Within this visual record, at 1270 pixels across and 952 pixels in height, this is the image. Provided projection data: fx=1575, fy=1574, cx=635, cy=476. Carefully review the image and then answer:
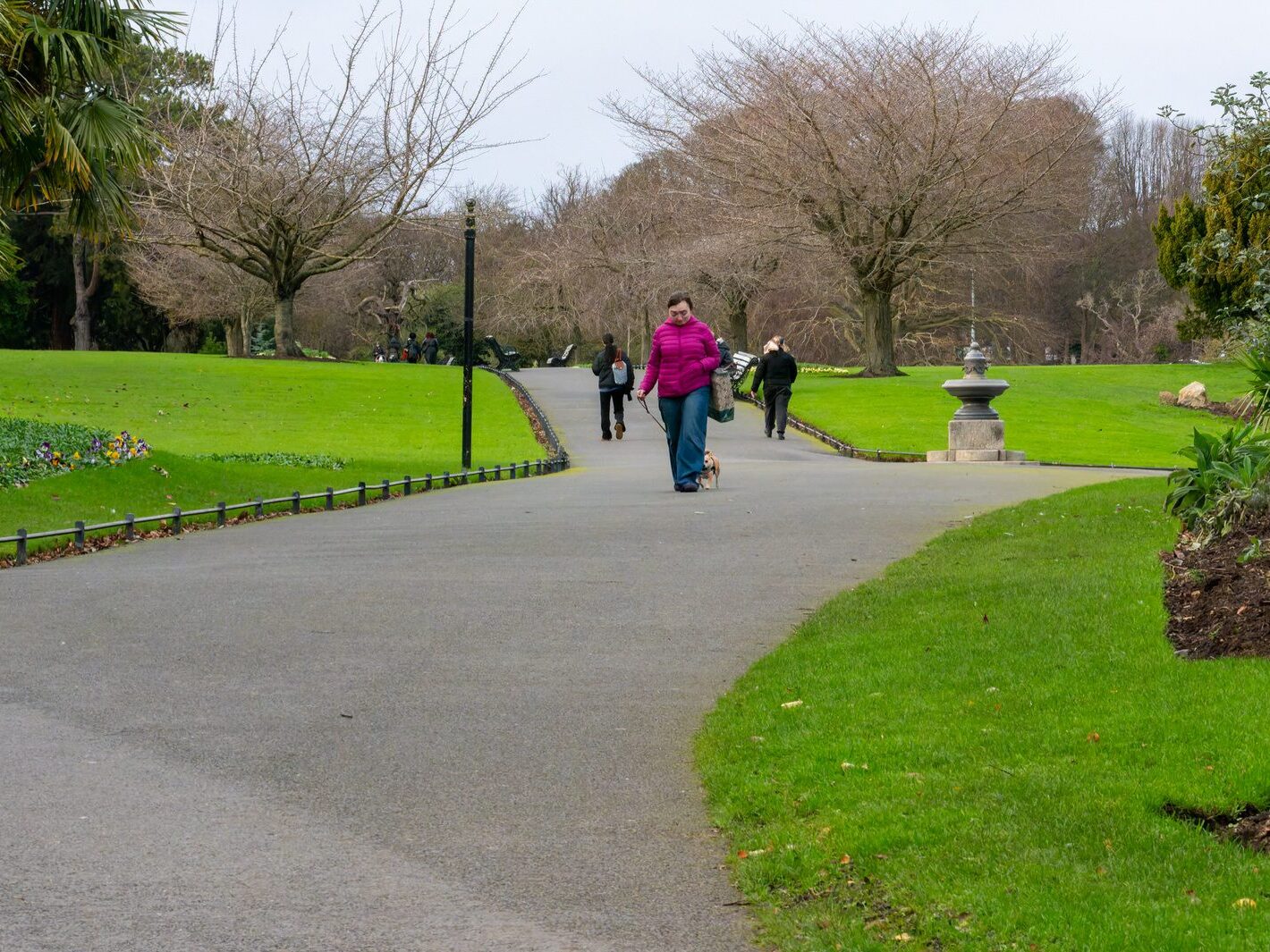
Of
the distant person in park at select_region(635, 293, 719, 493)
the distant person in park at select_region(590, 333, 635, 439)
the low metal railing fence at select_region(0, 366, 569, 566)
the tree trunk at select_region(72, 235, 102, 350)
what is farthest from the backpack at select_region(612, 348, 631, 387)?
the tree trunk at select_region(72, 235, 102, 350)

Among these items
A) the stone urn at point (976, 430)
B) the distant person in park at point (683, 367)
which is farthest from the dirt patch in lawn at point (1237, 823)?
the stone urn at point (976, 430)

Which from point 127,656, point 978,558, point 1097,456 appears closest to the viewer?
point 127,656

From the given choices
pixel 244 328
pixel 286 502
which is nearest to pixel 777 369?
pixel 286 502

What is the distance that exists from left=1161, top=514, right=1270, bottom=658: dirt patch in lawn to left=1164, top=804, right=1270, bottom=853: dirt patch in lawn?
Result: 1892 millimetres

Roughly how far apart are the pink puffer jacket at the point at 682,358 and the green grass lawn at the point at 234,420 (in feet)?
16.5

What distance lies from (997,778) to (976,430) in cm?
2275

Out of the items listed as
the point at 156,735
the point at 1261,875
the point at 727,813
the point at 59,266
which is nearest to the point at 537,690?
the point at 156,735

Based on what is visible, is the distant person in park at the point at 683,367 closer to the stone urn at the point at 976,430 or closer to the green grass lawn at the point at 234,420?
the green grass lawn at the point at 234,420

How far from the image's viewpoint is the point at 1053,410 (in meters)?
37.4

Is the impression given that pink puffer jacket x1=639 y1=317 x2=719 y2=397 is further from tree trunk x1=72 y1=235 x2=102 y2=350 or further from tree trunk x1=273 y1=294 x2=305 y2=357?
tree trunk x1=72 y1=235 x2=102 y2=350

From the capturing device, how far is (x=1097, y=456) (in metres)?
28.4

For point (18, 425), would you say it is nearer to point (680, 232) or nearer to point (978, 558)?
point (978, 558)

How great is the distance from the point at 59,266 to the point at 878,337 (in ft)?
123

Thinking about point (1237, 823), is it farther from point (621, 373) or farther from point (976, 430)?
point (621, 373)
